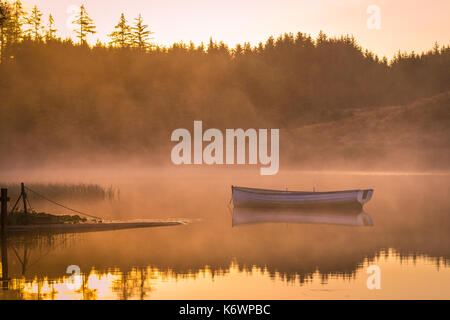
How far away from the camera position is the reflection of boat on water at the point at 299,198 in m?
52.0

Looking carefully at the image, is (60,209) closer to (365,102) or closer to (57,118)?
(57,118)

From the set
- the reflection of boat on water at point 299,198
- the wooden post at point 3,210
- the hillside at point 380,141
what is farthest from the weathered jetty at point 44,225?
the hillside at point 380,141

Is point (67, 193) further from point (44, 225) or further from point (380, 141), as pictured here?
point (380, 141)

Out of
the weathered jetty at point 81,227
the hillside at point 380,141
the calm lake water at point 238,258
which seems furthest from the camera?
the hillside at point 380,141

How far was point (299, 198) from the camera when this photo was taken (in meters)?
52.0

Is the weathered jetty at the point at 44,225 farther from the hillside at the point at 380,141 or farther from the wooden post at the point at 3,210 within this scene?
the hillside at the point at 380,141

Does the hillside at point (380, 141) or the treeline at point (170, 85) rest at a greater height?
the treeline at point (170, 85)

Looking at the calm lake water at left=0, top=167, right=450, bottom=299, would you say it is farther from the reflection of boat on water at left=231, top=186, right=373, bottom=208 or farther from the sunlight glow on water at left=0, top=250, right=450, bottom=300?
the reflection of boat on water at left=231, top=186, right=373, bottom=208

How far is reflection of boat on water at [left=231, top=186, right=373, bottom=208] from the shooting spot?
5203cm

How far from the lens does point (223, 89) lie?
162625 mm

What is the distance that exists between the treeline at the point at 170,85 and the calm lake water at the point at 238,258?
8166 cm

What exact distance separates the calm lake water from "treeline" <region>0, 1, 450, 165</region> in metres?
81.7

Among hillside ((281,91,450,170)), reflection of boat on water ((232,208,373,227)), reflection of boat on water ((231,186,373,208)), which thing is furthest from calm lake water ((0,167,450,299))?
hillside ((281,91,450,170))

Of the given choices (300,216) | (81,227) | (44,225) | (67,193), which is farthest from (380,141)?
(44,225)
